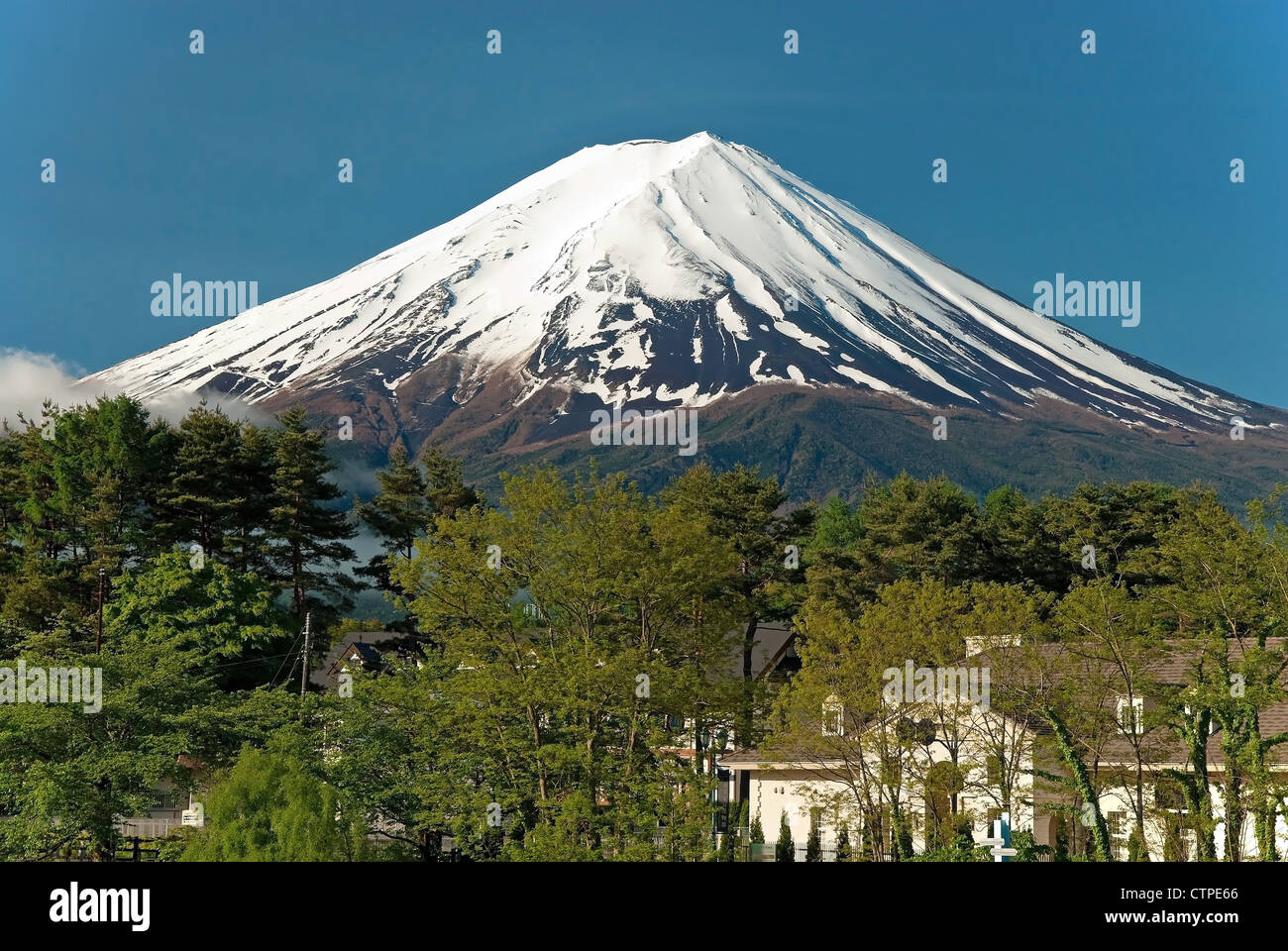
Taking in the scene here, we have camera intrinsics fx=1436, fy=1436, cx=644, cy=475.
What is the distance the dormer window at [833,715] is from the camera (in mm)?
33125

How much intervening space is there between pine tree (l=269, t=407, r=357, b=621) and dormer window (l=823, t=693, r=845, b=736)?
26589 mm

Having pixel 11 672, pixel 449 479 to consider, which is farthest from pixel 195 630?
pixel 449 479

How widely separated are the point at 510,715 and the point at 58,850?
35.3 ft

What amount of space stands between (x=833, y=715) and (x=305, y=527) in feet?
97.7

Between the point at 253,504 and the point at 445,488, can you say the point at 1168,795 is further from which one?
the point at 445,488

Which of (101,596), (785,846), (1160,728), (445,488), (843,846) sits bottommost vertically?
(785,846)

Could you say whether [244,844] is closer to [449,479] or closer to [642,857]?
[642,857]

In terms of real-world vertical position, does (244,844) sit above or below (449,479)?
below

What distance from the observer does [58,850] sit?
108 ft

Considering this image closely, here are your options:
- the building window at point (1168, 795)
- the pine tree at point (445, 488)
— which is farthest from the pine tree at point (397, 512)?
the building window at point (1168, 795)

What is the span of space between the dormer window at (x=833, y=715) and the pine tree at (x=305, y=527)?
26.6m

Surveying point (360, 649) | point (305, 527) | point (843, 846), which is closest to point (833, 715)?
point (843, 846)

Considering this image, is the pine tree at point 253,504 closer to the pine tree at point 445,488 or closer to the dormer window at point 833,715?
the pine tree at point 445,488

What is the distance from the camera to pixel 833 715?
108ft
